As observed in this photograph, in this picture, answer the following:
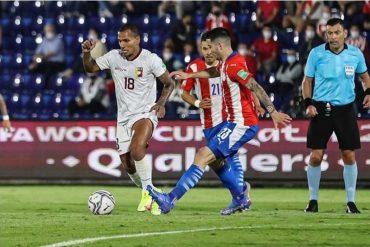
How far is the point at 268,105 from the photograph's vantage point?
38.4ft

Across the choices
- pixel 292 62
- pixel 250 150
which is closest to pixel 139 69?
pixel 250 150

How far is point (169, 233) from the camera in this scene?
10242 mm

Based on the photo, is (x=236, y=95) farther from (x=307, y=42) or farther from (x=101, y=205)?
(x=307, y=42)

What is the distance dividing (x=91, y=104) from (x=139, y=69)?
26.8 feet

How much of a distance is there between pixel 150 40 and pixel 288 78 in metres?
3.69

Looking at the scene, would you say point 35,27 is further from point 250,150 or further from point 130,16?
point 250,150

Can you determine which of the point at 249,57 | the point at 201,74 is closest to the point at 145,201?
the point at 201,74

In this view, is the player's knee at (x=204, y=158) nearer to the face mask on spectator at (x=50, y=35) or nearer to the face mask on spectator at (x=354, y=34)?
the face mask on spectator at (x=354, y=34)

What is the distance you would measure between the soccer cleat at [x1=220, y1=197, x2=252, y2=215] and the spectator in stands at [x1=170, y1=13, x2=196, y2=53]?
937 cm

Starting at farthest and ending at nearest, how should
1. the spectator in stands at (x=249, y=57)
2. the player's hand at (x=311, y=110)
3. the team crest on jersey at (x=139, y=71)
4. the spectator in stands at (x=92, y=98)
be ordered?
the spectator in stands at (x=92, y=98) < the spectator in stands at (x=249, y=57) < the team crest on jersey at (x=139, y=71) < the player's hand at (x=311, y=110)

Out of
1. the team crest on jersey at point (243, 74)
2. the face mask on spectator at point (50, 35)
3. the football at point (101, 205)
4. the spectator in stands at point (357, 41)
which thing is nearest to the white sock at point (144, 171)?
the football at point (101, 205)

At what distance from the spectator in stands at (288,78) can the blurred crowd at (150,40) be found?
0.02 metres

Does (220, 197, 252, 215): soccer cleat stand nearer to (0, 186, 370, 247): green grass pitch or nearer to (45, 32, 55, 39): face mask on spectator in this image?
(0, 186, 370, 247): green grass pitch

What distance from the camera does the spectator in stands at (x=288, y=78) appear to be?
67.1 ft
